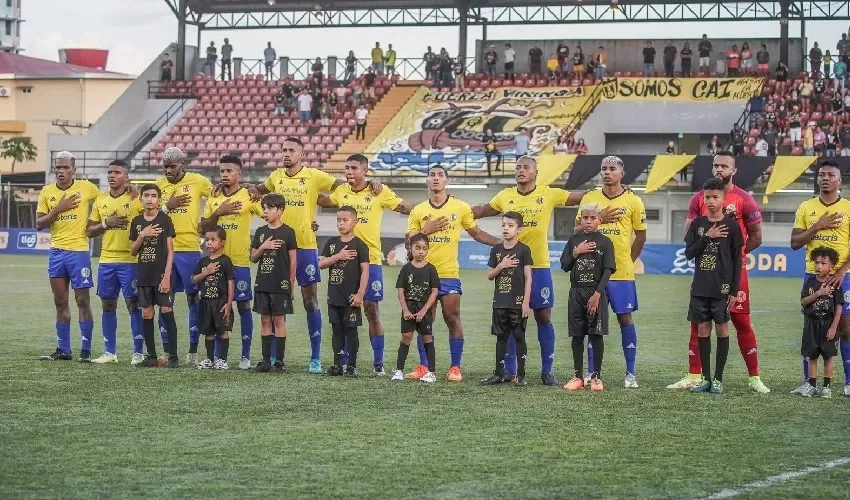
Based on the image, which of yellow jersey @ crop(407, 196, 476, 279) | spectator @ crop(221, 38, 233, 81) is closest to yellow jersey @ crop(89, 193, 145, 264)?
yellow jersey @ crop(407, 196, 476, 279)

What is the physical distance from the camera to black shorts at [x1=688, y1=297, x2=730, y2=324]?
40.2ft

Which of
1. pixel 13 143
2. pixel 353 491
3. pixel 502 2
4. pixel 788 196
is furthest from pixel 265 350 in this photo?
pixel 13 143

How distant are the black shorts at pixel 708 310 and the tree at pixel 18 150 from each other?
2554 inches

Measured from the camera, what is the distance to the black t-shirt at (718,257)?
12.2 metres

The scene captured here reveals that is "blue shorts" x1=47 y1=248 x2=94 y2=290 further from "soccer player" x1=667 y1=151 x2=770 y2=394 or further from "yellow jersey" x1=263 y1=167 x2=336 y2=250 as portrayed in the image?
"soccer player" x1=667 y1=151 x2=770 y2=394

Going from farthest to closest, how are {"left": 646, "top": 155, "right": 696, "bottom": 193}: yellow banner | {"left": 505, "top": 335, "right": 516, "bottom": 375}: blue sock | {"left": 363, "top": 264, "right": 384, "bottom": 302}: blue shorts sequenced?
{"left": 646, "top": 155, "right": 696, "bottom": 193}: yellow banner < {"left": 363, "top": 264, "right": 384, "bottom": 302}: blue shorts < {"left": 505, "top": 335, "right": 516, "bottom": 375}: blue sock

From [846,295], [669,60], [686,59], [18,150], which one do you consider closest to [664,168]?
[669,60]

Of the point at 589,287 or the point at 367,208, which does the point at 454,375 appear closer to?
the point at 589,287

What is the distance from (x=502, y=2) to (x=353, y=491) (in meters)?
44.8

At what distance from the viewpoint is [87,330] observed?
14.5m

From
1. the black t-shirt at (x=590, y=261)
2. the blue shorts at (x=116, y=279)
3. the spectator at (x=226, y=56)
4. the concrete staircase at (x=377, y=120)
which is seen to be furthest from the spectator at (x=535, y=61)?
the black t-shirt at (x=590, y=261)

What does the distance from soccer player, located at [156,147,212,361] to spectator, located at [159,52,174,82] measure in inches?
1571

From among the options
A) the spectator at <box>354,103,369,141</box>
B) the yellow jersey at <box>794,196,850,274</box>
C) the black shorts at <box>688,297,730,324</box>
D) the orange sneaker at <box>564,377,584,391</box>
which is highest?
the spectator at <box>354,103,369,141</box>

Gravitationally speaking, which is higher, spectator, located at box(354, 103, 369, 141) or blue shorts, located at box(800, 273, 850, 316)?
spectator, located at box(354, 103, 369, 141)
